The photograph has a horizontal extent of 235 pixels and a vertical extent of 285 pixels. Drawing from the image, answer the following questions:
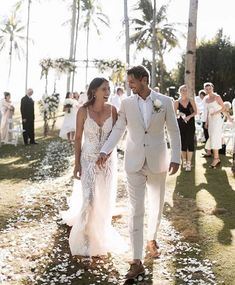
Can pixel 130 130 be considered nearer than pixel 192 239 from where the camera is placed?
Yes

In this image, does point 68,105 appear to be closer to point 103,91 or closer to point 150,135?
point 103,91

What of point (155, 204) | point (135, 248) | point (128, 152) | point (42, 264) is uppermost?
point (128, 152)

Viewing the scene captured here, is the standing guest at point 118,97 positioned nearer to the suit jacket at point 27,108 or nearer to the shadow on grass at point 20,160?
the shadow on grass at point 20,160

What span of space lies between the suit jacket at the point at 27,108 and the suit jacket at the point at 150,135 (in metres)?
14.5

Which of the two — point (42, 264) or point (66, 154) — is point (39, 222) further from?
point (66, 154)

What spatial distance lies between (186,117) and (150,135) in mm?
6323

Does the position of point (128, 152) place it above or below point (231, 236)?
above

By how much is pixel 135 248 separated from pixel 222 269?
1062 mm

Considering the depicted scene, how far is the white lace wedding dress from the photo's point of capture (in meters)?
5.87

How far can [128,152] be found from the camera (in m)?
5.32

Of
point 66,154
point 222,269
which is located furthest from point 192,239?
point 66,154

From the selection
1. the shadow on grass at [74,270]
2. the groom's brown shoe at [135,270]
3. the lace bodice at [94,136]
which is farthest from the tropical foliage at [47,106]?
the groom's brown shoe at [135,270]

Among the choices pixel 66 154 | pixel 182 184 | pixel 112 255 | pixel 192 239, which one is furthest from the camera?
pixel 66 154

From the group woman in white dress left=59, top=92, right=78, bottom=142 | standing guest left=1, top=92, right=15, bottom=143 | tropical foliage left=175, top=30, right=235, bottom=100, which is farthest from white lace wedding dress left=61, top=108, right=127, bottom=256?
tropical foliage left=175, top=30, right=235, bottom=100
